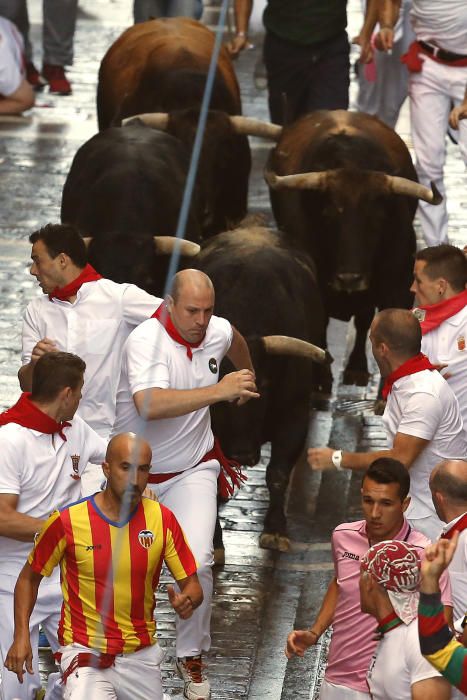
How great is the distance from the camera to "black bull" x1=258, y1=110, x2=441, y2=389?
12.5 m

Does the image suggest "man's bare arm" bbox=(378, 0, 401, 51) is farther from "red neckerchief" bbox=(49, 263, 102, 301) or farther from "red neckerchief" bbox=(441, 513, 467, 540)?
"red neckerchief" bbox=(441, 513, 467, 540)

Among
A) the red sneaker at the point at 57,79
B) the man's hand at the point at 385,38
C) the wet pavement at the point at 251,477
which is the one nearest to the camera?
the wet pavement at the point at 251,477

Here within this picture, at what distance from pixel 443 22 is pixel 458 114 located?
85cm

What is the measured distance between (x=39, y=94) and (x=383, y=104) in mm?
4321

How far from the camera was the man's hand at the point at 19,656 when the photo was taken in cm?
746

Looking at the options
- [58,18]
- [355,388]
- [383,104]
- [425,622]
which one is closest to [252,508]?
[355,388]

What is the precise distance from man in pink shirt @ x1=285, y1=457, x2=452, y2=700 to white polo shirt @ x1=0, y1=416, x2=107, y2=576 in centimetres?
144

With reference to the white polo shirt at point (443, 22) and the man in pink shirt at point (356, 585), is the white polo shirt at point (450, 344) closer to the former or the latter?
the man in pink shirt at point (356, 585)

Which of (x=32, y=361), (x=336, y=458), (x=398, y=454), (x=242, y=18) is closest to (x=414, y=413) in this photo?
(x=398, y=454)

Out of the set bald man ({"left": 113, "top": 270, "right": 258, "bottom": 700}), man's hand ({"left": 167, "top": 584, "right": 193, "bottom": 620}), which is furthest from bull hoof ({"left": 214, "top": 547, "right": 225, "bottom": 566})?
man's hand ({"left": 167, "top": 584, "right": 193, "bottom": 620})

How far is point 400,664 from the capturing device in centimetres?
657

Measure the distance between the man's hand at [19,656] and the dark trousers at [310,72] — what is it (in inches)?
307

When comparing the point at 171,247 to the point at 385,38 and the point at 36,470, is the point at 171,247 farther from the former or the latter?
the point at 36,470

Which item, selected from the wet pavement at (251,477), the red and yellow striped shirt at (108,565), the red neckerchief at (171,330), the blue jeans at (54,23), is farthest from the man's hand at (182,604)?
the blue jeans at (54,23)
